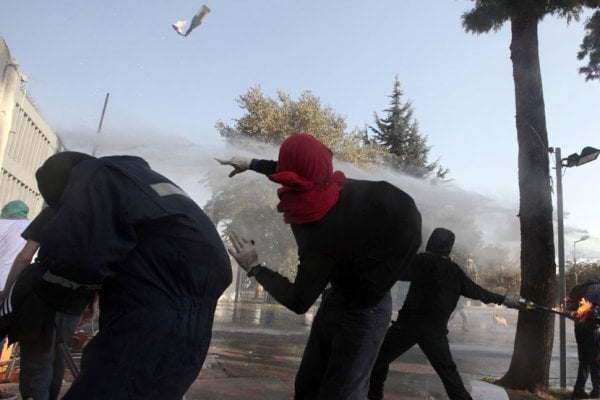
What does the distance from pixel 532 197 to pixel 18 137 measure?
10.8 m

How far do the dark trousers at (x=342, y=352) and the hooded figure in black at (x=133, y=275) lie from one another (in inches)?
37.6

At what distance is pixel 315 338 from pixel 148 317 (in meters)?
1.31

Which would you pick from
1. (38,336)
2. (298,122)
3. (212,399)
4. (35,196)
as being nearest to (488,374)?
(212,399)

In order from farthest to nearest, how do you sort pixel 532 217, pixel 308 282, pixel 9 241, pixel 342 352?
1. pixel 532 217
2. pixel 9 241
3. pixel 342 352
4. pixel 308 282

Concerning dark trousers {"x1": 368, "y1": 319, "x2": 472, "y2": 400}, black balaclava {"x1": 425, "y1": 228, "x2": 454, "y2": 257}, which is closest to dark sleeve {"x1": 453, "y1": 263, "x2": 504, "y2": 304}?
black balaclava {"x1": 425, "y1": 228, "x2": 454, "y2": 257}

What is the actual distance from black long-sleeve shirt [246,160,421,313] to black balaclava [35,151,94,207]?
1008 millimetres

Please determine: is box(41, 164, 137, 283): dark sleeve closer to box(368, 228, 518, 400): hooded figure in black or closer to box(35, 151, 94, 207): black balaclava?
box(35, 151, 94, 207): black balaclava

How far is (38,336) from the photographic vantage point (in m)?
3.10

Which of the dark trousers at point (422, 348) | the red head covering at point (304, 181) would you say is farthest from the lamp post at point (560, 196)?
the red head covering at point (304, 181)

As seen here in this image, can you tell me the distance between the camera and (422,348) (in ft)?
13.8

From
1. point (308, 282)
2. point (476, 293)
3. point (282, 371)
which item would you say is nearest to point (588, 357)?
point (476, 293)

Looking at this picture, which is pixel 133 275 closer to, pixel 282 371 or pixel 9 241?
pixel 9 241

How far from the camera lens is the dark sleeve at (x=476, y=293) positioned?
14.3 feet

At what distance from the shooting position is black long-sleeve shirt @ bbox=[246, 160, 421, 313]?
226cm
